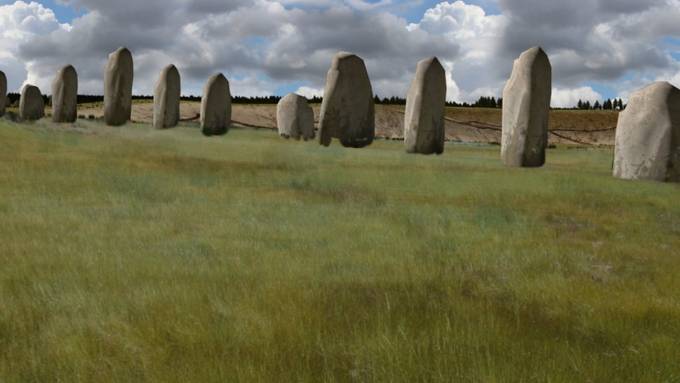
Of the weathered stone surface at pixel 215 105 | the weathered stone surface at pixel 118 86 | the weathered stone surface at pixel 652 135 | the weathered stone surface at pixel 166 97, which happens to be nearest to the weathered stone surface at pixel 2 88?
the weathered stone surface at pixel 118 86

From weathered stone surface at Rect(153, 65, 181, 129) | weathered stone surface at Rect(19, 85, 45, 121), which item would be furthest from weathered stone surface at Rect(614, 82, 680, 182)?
weathered stone surface at Rect(19, 85, 45, 121)

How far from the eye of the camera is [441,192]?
1264 centimetres

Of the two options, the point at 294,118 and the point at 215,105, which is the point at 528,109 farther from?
the point at 215,105

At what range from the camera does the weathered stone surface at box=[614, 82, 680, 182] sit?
50.1 ft

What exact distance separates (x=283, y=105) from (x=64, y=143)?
44.0 ft

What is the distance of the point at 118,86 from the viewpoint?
30.4 meters

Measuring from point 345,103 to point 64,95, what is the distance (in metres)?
15.0

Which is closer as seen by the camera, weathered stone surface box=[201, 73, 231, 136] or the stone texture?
the stone texture

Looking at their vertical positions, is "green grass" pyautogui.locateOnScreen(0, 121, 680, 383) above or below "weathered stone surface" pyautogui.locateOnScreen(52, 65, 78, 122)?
below

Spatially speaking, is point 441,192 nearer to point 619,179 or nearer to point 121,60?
point 619,179

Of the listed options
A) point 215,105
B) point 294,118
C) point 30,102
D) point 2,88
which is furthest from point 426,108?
point 2,88

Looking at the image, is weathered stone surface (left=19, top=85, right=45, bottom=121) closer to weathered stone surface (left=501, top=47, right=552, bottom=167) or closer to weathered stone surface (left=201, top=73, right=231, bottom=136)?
weathered stone surface (left=201, top=73, right=231, bottom=136)

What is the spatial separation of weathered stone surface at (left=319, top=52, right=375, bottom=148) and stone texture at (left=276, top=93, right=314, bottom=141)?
17.6 ft

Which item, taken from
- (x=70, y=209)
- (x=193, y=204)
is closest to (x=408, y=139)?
(x=193, y=204)
